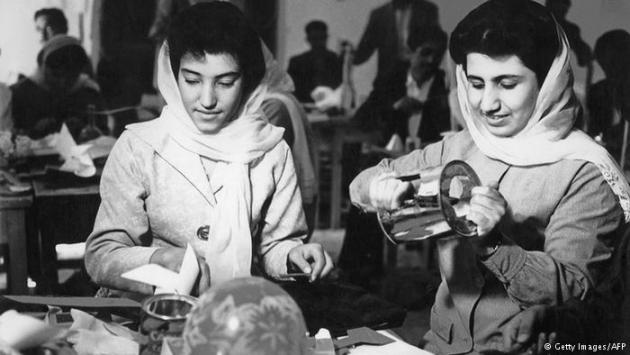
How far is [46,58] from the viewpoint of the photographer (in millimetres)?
1731

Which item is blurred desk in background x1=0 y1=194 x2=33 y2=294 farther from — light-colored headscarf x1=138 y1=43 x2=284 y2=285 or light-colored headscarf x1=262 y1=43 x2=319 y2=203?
light-colored headscarf x1=262 y1=43 x2=319 y2=203

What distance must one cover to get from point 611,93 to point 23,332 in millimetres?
1434

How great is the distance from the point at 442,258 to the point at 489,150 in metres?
0.29

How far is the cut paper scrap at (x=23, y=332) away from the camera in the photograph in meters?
1.32

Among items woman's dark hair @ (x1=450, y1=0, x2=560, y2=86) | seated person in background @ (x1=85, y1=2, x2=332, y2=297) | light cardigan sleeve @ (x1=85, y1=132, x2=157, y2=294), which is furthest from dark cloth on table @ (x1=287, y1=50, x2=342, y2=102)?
light cardigan sleeve @ (x1=85, y1=132, x2=157, y2=294)

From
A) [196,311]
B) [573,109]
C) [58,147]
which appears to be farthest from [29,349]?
[573,109]

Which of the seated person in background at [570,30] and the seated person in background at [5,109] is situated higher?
the seated person in background at [570,30]

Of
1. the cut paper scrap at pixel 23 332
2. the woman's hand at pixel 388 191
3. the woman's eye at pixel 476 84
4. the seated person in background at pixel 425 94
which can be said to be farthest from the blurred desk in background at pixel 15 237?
the woman's eye at pixel 476 84

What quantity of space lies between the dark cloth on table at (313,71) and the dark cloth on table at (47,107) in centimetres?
50

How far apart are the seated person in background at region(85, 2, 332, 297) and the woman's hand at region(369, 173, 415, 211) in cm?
20

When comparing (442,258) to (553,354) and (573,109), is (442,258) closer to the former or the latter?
(553,354)

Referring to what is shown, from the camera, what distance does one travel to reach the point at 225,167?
175 cm

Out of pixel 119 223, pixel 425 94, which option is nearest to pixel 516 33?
pixel 425 94

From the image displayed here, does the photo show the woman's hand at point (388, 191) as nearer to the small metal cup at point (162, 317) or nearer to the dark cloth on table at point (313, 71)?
the dark cloth on table at point (313, 71)
